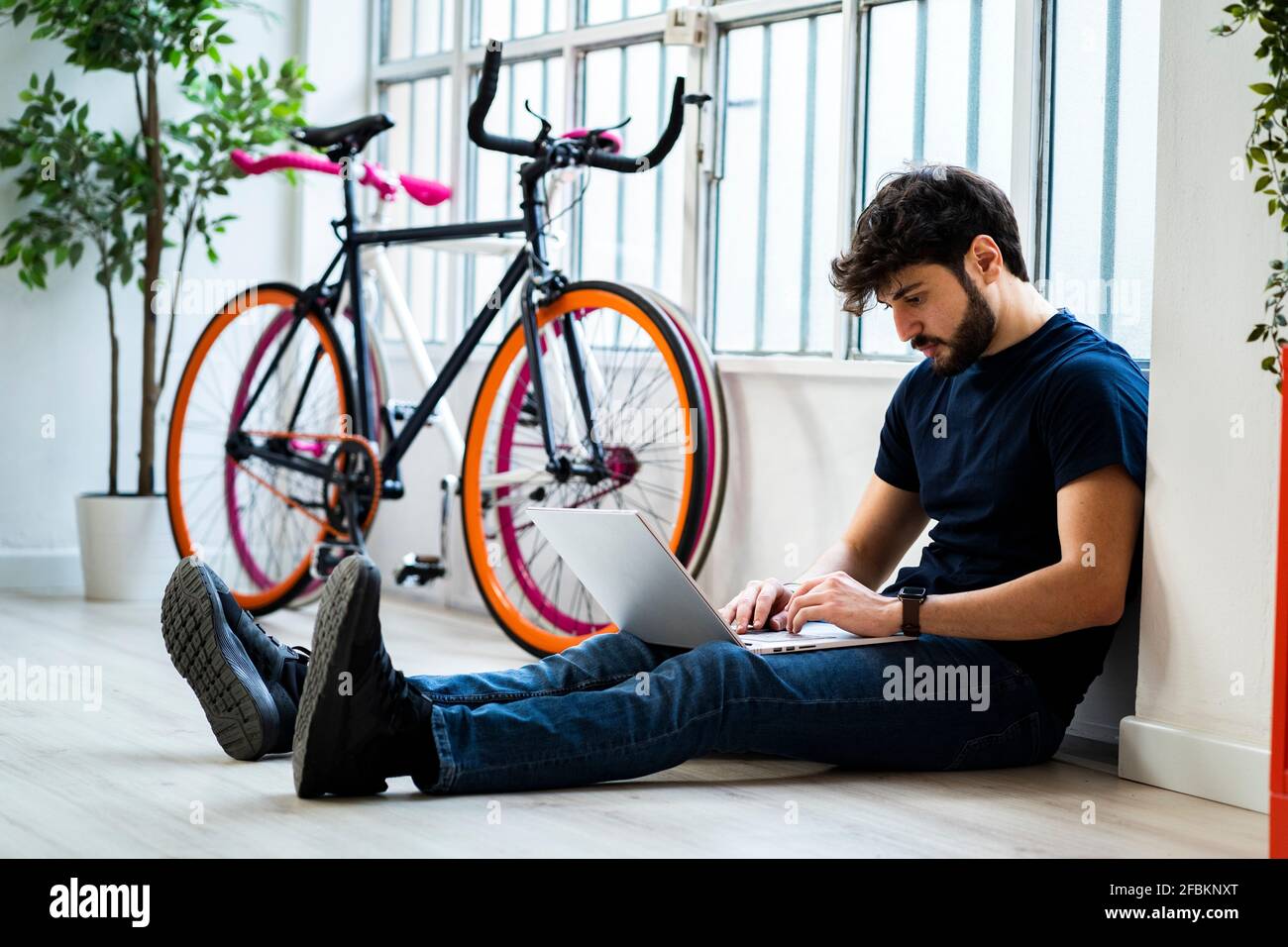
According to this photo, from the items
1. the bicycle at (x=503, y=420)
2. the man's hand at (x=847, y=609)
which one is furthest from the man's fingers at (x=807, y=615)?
the bicycle at (x=503, y=420)

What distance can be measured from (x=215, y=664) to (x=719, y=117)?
1587mm

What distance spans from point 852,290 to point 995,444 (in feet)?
0.90

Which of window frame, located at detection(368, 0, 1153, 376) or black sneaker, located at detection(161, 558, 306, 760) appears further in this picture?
window frame, located at detection(368, 0, 1153, 376)

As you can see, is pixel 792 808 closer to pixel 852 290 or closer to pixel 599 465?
pixel 852 290

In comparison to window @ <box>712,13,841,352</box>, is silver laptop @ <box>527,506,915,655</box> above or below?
below

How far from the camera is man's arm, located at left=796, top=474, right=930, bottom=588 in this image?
2.32 metres

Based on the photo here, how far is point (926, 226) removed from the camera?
6.70 feet

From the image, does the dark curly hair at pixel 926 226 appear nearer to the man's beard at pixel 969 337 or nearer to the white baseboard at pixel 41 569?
the man's beard at pixel 969 337

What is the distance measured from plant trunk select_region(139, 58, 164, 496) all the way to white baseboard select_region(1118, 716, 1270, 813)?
2.40 metres

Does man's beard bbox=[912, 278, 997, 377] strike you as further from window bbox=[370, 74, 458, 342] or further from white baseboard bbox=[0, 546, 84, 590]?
white baseboard bbox=[0, 546, 84, 590]

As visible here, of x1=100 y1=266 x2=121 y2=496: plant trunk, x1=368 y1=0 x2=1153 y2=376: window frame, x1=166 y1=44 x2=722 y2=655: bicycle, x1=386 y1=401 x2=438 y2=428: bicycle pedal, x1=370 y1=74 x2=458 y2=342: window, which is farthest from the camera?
x1=370 y1=74 x2=458 y2=342: window

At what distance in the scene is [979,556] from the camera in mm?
2096

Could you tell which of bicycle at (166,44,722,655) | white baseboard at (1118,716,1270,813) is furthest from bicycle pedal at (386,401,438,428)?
white baseboard at (1118,716,1270,813)

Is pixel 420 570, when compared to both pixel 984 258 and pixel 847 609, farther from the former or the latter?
pixel 984 258
